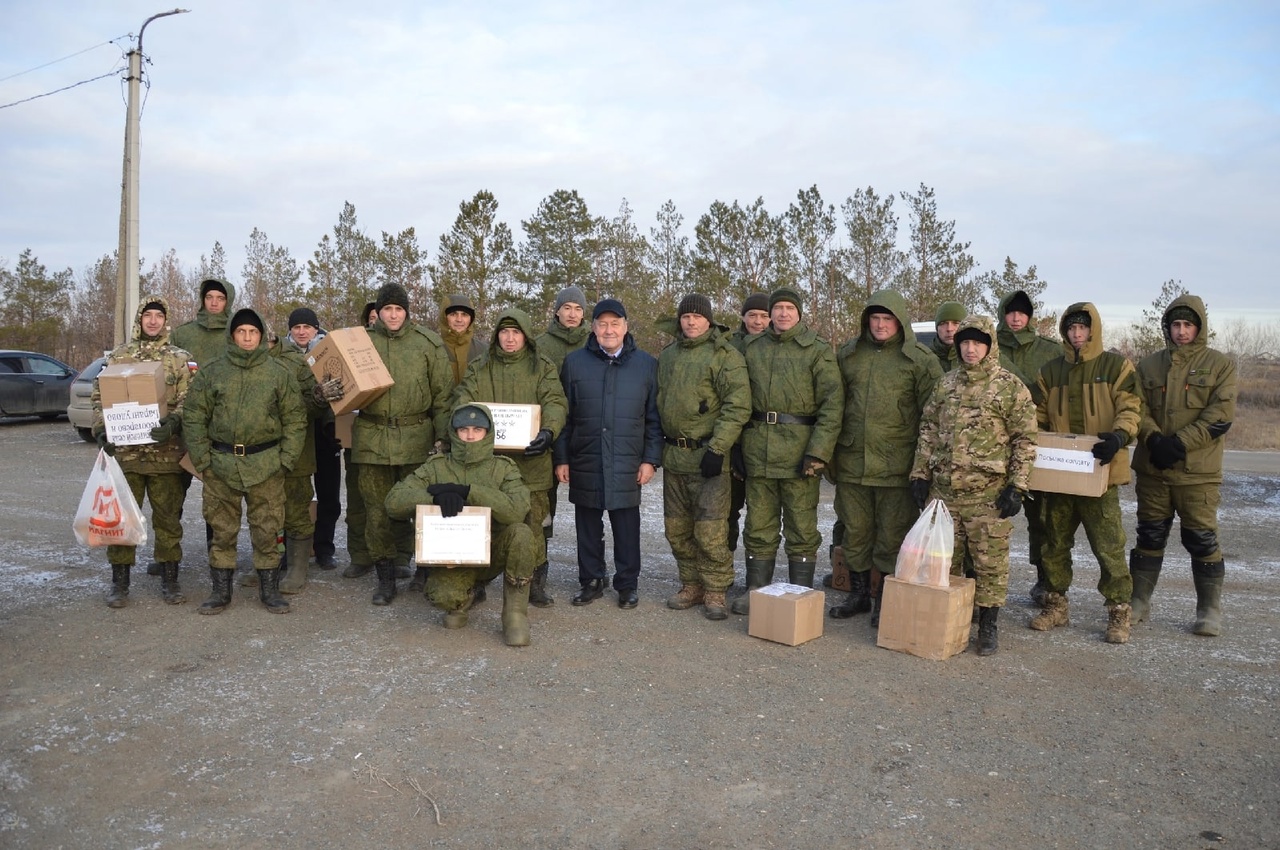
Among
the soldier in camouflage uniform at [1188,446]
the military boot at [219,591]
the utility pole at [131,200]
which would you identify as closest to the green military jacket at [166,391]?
the military boot at [219,591]

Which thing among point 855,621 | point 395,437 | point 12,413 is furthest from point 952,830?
point 12,413

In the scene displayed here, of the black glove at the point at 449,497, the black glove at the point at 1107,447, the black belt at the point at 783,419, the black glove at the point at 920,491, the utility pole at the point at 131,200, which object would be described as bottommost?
the black glove at the point at 449,497

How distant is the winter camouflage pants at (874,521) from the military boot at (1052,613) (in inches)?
39.4

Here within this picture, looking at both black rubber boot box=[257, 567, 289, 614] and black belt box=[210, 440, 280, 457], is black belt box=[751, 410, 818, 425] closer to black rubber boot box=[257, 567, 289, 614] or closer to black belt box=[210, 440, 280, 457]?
black belt box=[210, 440, 280, 457]

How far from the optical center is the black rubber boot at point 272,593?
623cm

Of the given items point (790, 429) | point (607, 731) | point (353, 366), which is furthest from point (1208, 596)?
point (353, 366)

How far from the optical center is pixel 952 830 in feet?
11.6

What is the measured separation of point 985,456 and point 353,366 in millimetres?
4087

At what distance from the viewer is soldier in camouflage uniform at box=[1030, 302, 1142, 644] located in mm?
5832

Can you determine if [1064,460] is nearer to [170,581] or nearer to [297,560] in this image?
[297,560]

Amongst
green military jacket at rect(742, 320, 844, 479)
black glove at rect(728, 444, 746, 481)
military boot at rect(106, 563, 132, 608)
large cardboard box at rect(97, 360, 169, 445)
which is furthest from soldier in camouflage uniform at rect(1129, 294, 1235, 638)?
military boot at rect(106, 563, 132, 608)

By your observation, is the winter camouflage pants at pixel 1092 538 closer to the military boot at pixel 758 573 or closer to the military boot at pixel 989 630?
the military boot at pixel 989 630

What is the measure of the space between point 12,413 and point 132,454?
16381mm

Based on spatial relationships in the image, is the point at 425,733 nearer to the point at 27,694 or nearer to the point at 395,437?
the point at 27,694
